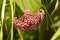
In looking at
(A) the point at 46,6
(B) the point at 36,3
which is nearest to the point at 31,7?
(B) the point at 36,3

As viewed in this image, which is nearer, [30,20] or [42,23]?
[30,20]

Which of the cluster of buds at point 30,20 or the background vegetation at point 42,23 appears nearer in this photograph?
the cluster of buds at point 30,20

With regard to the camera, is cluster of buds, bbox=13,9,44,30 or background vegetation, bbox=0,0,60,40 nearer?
cluster of buds, bbox=13,9,44,30

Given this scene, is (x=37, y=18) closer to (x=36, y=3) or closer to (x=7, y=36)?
(x=36, y=3)

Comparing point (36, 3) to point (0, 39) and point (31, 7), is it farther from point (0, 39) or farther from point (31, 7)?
point (0, 39)

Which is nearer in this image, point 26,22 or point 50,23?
point 26,22

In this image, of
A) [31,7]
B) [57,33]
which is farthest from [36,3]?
[57,33]

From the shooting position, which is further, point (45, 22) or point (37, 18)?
point (45, 22)

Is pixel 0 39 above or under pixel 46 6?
under

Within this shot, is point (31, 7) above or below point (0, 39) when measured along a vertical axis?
above
